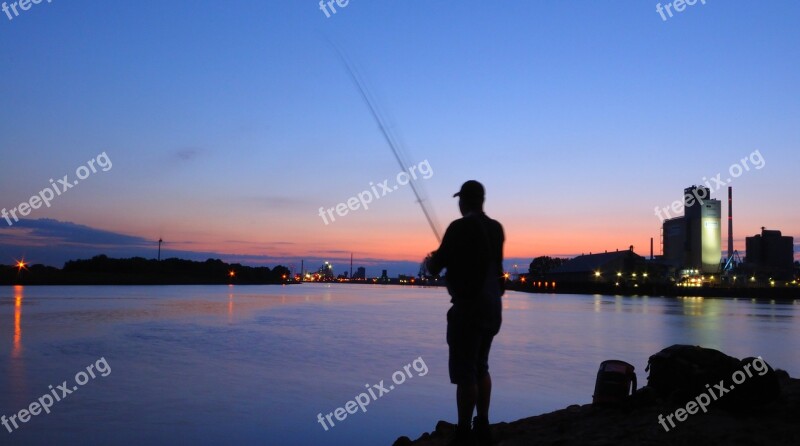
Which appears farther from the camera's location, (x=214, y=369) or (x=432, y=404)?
(x=214, y=369)

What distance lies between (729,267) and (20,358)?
123 meters

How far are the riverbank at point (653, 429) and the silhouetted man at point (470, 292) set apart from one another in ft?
4.03

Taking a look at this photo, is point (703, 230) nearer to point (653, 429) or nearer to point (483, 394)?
point (653, 429)

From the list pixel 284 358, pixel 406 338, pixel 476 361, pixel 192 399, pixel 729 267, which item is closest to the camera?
pixel 476 361

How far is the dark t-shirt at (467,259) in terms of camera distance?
14.0 feet

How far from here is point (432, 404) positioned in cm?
968

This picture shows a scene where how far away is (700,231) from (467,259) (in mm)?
113591

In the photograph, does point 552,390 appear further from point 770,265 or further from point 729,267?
point 770,265

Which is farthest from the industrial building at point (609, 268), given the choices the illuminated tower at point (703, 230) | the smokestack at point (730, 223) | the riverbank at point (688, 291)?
the smokestack at point (730, 223)

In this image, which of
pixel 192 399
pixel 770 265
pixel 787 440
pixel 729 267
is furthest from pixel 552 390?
pixel 770 265

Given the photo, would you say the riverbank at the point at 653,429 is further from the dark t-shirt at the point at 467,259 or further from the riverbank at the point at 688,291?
the riverbank at the point at 688,291

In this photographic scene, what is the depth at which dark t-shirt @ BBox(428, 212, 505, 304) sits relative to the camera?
425 centimetres

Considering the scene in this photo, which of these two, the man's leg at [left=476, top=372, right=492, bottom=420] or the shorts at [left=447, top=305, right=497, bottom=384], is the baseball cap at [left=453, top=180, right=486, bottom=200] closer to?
the shorts at [left=447, top=305, right=497, bottom=384]

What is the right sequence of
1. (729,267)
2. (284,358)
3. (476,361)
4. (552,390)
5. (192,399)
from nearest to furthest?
A: 1. (476,361)
2. (192,399)
3. (552,390)
4. (284,358)
5. (729,267)
